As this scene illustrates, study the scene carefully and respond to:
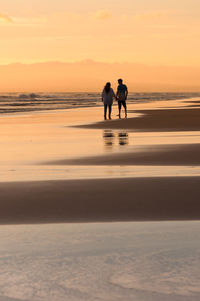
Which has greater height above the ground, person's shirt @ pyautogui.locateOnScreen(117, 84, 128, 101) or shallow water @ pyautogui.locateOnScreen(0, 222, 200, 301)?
person's shirt @ pyautogui.locateOnScreen(117, 84, 128, 101)

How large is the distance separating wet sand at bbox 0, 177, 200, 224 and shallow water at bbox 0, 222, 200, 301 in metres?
0.49

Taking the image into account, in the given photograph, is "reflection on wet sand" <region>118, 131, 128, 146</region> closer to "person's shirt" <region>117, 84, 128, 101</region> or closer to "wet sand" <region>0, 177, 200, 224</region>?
"wet sand" <region>0, 177, 200, 224</region>

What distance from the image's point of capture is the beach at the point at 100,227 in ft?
15.0

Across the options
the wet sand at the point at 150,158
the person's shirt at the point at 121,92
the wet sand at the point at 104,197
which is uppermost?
the person's shirt at the point at 121,92

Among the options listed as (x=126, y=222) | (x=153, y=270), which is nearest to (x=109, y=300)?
(x=153, y=270)

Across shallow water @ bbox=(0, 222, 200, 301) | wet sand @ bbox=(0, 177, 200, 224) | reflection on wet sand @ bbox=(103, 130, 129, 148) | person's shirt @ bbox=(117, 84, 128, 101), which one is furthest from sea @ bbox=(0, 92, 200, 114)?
shallow water @ bbox=(0, 222, 200, 301)

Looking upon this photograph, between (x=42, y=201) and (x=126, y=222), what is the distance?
1704mm

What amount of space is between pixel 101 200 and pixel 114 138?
1149 centimetres

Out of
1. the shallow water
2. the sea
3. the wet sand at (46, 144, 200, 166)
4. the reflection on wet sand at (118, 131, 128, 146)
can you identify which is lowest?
the sea

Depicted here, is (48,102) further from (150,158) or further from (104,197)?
(104,197)

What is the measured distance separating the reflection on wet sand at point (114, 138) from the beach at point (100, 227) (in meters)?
3.39

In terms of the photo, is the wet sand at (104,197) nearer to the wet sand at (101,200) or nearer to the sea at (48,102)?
the wet sand at (101,200)

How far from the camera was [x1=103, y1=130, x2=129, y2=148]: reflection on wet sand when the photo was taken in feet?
58.3

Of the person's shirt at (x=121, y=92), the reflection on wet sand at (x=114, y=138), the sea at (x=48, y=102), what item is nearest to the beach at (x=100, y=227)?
the reflection on wet sand at (x=114, y=138)
